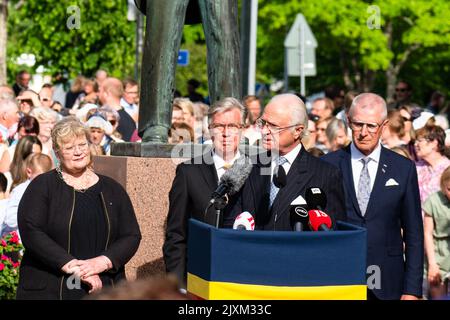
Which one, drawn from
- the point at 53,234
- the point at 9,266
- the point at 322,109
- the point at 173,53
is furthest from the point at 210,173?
the point at 322,109

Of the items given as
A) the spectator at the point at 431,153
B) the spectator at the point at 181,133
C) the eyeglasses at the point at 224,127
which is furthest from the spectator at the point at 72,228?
A: the spectator at the point at 431,153

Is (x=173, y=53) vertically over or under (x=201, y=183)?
over

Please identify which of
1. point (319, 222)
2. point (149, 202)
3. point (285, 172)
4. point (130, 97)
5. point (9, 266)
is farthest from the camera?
point (130, 97)

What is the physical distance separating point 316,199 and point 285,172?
0.54 metres

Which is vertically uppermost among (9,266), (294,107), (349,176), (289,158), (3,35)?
(3,35)

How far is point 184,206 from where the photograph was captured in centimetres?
707

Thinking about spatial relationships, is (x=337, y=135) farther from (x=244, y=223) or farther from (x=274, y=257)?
(x=274, y=257)

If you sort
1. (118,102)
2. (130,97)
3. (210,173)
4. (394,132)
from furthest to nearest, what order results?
(130,97) < (118,102) < (394,132) < (210,173)

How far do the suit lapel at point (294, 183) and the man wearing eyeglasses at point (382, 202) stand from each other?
1.00 metres

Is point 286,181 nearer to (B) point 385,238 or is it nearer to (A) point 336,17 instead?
(B) point 385,238

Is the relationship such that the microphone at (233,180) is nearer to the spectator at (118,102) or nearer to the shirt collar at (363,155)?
the shirt collar at (363,155)

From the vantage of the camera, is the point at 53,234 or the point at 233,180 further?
the point at 53,234

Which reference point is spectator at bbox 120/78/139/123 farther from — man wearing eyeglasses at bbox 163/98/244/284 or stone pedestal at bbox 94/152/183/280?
man wearing eyeglasses at bbox 163/98/244/284

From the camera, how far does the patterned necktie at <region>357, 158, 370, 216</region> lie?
7.65 metres
